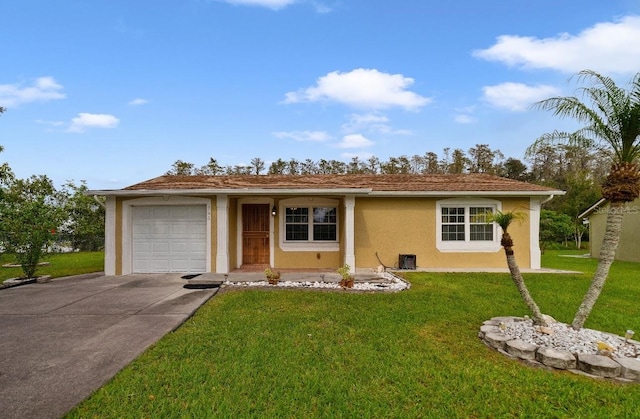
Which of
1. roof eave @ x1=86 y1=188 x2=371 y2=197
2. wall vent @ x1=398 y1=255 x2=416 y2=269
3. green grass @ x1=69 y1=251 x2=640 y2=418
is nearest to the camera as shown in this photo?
green grass @ x1=69 y1=251 x2=640 y2=418

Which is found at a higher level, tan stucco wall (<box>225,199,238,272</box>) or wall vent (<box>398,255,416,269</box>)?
tan stucco wall (<box>225,199,238,272</box>)

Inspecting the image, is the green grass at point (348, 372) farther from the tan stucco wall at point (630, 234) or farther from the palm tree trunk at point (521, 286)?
the tan stucco wall at point (630, 234)

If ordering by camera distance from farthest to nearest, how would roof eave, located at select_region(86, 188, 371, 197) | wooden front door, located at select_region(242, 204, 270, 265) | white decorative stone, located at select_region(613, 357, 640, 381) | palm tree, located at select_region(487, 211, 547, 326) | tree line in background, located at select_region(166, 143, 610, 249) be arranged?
tree line in background, located at select_region(166, 143, 610, 249) → wooden front door, located at select_region(242, 204, 270, 265) → roof eave, located at select_region(86, 188, 371, 197) → palm tree, located at select_region(487, 211, 547, 326) → white decorative stone, located at select_region(613, 357, 640, 381)

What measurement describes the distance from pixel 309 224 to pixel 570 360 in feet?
27.6

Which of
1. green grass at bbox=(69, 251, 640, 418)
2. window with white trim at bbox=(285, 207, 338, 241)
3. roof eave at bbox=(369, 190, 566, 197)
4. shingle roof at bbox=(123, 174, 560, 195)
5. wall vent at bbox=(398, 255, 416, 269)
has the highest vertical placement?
shingle roof at bbox=(123, 174, 560, 195)

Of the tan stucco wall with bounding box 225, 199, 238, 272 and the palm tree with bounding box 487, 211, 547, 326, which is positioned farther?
the tan stucco wall with bounding box 225, 199, 238, 272

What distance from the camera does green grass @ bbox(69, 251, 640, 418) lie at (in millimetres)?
2980

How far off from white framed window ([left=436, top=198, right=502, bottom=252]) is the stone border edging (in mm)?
7116

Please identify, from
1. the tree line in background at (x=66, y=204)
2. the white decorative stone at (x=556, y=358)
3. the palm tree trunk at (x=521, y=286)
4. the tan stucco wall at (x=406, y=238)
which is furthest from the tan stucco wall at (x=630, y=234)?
the tree line in background at (x=66, y=204)

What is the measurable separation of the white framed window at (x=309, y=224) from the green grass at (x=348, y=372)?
16.3ft

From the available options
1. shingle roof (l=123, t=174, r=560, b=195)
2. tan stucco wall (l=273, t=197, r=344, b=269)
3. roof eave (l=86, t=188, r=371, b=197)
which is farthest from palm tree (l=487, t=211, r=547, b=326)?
tan stucco wall (l=273, t=197, r=344, b=269)

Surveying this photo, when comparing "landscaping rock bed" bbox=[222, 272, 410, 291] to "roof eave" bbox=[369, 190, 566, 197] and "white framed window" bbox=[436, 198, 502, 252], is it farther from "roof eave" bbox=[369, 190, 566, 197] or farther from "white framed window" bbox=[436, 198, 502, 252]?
"white framed window" bbox=[436, 198, 502, 252]

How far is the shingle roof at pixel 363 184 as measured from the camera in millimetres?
10398

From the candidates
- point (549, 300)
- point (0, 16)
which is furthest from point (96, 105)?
point (549, 300)
